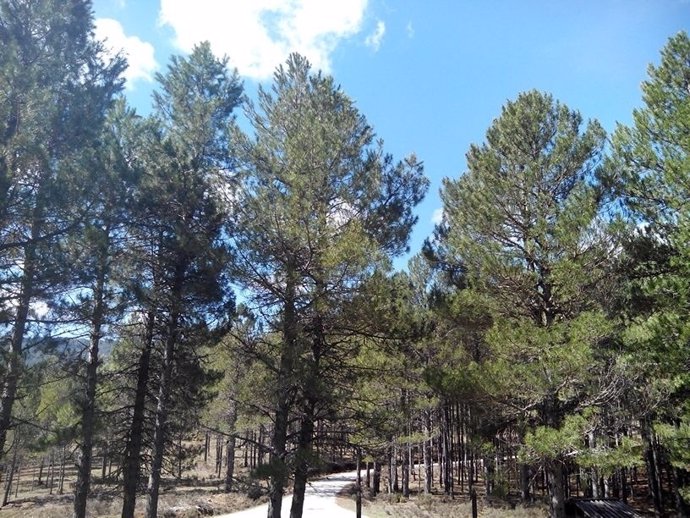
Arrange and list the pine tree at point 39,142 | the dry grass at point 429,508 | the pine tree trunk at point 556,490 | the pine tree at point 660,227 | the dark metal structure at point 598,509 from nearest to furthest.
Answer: the pine tree at point 39,142 → the pine tree at point 660,227 → the pine tree trunk at point 556,490 → the dark metal structure at point 598,509 → the dry grass at point 429,508

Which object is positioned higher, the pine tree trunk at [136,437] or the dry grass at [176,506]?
the pine tree trunk at [136,437]

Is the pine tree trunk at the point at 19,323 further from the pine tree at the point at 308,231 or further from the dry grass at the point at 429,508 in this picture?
the dry grass at the point at 429,508

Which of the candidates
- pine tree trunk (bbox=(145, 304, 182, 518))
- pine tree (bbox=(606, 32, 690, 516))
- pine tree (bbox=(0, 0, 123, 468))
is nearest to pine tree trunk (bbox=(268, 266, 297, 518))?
pine tree trunk (bbox=(145, 304, 182, 518))


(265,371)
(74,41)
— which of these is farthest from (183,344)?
(74,41)

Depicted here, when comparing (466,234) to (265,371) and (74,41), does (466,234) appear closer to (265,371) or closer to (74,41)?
(265,371)

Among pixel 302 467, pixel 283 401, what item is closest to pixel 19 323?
pixel 283 401

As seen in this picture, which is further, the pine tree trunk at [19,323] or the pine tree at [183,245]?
the pine tree at [183,245]

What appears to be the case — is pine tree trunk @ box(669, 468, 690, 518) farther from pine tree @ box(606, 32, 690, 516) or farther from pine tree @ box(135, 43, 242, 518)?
pine tree @ box(135, 43, 242, 518)

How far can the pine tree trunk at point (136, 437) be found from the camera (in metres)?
12.3

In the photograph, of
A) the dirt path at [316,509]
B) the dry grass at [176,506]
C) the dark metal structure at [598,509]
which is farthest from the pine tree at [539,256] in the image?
the dry grass at [176,506]

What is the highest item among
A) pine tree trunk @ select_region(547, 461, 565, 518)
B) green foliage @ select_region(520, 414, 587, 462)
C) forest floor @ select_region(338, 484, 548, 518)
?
green foliage @ select_region(520, 414, 587, 462)

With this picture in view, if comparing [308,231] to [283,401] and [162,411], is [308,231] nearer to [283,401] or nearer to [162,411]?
[283,401]

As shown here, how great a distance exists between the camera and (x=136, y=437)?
41.8ft

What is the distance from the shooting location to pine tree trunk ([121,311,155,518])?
12336 mm
